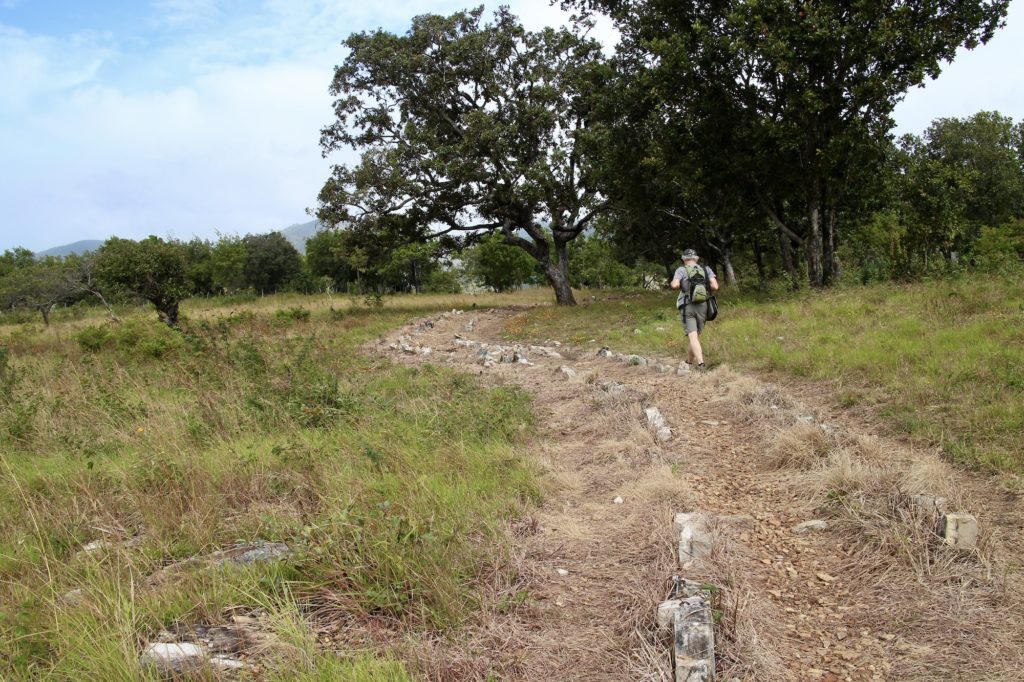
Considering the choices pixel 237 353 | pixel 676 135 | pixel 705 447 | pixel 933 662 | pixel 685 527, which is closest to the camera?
pixel 933 662

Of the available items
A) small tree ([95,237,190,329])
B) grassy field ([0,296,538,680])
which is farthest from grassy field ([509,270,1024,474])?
small tree ([95,237,190,329])

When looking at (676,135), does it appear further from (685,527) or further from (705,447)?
(685,527)

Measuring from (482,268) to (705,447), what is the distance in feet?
219

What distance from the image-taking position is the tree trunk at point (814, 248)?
18.1 meters

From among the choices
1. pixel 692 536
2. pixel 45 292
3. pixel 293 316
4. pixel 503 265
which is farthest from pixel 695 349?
pixel 503 265

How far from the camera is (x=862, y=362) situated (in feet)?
26.7

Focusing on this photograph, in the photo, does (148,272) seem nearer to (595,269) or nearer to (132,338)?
(132,338)

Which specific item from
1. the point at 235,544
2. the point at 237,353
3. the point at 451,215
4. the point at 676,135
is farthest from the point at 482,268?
the point at 235,544

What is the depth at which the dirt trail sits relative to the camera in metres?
3.05

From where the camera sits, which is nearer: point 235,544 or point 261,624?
point 261,624

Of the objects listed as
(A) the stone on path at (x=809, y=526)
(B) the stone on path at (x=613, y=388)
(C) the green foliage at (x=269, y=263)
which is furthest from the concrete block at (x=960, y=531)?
(C) the green foliage at (x=269, y=263)

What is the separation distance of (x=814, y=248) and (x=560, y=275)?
1194 centimetres

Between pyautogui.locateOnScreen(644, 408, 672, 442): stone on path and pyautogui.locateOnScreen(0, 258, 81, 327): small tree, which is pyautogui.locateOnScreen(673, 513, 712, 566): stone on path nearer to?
pyautogui.locateOnScreen(644, 408, 672, 442): stone on path

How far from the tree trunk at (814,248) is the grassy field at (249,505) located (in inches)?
559
